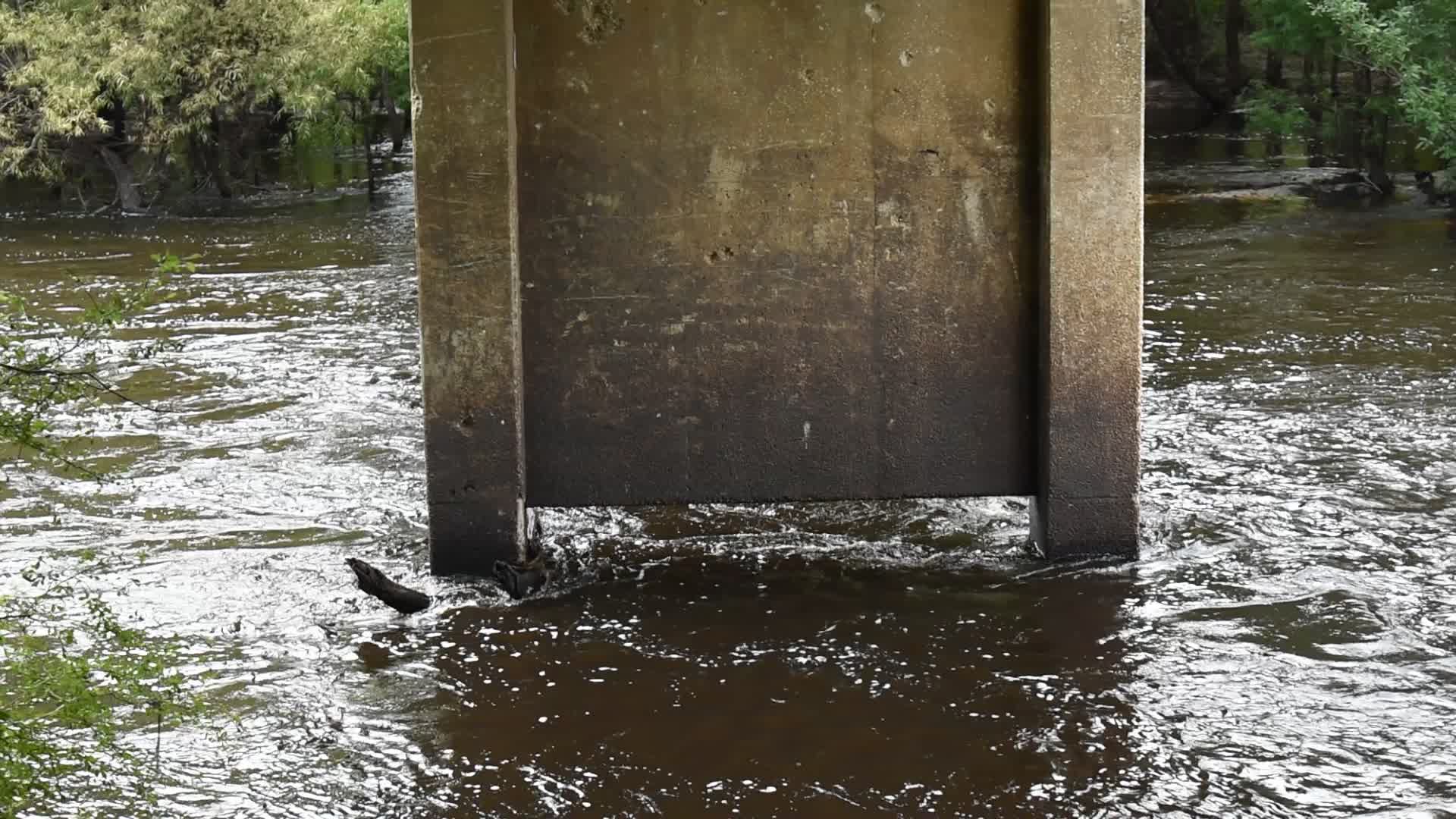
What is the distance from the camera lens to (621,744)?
6414 mm

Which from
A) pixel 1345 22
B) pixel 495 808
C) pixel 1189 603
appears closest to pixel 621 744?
pixel 495 808

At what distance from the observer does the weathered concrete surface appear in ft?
26.9

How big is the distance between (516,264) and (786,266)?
4.38 ft

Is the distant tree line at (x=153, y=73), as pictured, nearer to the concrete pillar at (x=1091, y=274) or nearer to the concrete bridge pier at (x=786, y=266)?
the concrete bridge pier at (x=786, y=266)

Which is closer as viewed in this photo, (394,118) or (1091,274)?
(1091,274)

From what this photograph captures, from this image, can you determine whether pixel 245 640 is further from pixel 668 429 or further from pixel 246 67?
pixel 246 67

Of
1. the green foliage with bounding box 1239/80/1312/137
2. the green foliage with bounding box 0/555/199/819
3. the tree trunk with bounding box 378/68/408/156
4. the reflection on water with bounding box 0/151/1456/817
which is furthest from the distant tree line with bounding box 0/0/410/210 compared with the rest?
the green foliage with bounding box 0/555/199/819

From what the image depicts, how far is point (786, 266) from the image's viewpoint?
836cm

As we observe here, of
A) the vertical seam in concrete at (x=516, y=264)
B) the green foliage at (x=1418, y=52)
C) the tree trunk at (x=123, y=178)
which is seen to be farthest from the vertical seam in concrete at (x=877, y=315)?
the tree trunk at (x=123, y=178)

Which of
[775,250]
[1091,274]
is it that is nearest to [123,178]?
[775,250]

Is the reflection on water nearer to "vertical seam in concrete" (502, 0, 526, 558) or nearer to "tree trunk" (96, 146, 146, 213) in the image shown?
"vertical seam in concrete" (502, 0, 526, 558)

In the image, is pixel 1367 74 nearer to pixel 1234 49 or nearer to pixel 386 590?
pixel 1234 49

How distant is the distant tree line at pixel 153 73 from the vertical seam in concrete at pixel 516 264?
2261cm

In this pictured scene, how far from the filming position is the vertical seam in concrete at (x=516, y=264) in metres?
7.91
